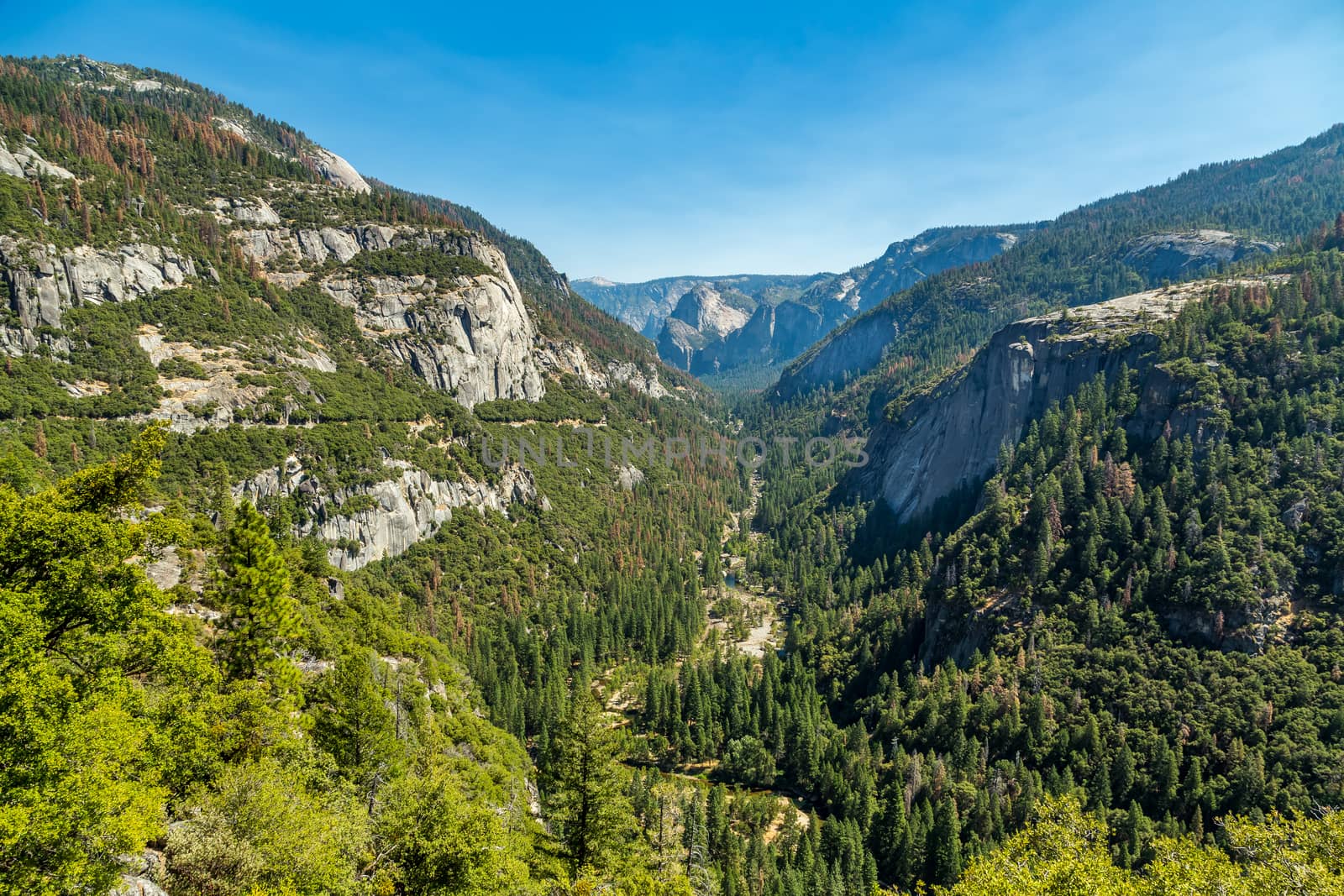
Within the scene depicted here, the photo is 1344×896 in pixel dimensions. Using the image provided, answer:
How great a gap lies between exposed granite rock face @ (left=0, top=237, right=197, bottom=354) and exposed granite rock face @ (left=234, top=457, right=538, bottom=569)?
139 feet

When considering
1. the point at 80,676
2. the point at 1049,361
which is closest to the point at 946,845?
the point at 80,676

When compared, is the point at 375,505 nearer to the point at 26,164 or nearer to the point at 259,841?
the point at 26,164

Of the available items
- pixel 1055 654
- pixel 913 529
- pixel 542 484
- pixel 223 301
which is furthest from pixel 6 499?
pixel 913 529

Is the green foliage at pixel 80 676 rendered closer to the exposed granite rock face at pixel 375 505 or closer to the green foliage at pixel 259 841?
the green foliage at pixel 259 841

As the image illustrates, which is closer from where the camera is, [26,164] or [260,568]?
[260,568]

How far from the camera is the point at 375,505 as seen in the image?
129250mm

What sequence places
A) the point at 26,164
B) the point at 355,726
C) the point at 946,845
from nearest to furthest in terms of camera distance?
the point at 355,726 → the point at 946,845 → the point at 26,164

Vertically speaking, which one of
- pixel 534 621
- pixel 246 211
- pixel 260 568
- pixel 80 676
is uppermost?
pixel 246 211

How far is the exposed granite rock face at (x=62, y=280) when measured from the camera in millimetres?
104000

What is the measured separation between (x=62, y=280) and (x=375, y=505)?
69686 millimetres

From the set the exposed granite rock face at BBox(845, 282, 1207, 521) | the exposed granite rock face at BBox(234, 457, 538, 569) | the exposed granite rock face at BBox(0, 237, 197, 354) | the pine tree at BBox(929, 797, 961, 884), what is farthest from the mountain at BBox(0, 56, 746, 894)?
the exposed granite rock face at BBox(845, 282, 1207, 521)

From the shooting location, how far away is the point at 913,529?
193 meters

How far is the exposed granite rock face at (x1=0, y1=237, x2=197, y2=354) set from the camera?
341 ft

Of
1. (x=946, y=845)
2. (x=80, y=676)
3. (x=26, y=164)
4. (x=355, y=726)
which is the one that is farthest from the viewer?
(x=26, y=164)
